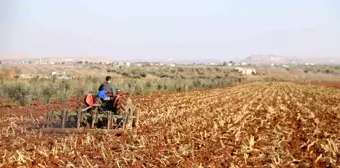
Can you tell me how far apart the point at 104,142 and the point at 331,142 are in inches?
196

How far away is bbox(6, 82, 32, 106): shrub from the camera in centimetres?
2253

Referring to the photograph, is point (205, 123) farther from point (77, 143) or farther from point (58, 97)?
point (58, 97)

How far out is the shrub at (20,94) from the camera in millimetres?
22531

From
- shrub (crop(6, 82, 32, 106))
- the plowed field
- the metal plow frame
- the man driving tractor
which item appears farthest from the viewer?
shrub (crop(6, 82, 32, 106))

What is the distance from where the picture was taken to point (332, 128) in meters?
14.7

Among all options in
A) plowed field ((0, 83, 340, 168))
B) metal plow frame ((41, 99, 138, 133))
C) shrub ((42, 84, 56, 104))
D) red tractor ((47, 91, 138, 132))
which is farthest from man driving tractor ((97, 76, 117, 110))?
shrub ((42, 84, 56, 104))

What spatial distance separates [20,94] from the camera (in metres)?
24.0

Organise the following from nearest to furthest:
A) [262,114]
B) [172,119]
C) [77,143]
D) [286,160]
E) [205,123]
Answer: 1. [286,160]
2. [77,143]
3. [205,123]
4. [172,119]
5. [262,114]

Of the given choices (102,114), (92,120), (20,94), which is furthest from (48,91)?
(92,120)

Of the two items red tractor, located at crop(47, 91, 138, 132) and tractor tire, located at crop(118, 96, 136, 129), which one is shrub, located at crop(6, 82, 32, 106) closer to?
red tractor, located at crop(47, 91, 138, 132)

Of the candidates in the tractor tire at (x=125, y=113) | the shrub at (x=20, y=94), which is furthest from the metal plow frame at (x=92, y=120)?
the shrub at (x=20, y=94)

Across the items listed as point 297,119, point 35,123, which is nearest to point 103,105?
point 35,123

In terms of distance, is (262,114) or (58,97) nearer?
(262,114)

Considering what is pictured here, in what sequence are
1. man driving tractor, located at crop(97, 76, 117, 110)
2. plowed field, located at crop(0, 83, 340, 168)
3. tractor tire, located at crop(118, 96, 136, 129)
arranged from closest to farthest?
plowed field, located at crop(0, 83, 340, 168), tractor tire, located at crop(118, 96, 136, 129), man driving tractor, located at crop(97, 76, 117, 110)
